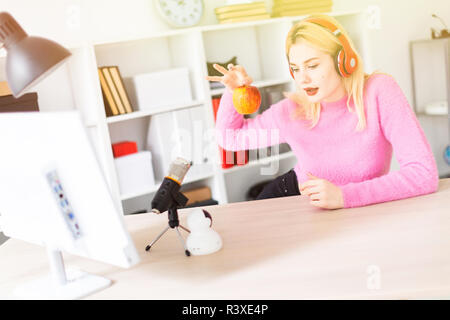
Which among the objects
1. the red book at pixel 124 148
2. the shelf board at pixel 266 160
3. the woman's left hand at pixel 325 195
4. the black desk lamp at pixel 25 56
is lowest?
the shelf board at pixel 266 160

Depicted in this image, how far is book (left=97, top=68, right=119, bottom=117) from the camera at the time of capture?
3.08 m

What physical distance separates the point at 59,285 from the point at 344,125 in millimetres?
1047

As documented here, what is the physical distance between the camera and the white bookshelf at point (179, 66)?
10.1 feet

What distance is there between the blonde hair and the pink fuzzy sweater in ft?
0.08

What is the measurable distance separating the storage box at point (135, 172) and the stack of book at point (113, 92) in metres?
0.27

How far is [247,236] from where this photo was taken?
4.70 ft

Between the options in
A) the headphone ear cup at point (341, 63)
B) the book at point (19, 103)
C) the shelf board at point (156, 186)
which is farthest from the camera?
the shelf board at point (156, 186)

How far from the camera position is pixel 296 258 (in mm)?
1237

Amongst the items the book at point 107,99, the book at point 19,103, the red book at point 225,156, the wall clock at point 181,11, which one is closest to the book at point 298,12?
the wall clock at point 181,11

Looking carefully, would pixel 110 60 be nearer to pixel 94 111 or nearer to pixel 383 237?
pixel 94 111

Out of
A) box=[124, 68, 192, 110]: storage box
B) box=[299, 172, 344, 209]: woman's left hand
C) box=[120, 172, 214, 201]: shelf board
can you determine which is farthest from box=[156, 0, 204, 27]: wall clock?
box=[299, 172, 344, 209]: woman's left hand

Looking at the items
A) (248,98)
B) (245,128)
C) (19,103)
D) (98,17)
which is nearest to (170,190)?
(248,98)

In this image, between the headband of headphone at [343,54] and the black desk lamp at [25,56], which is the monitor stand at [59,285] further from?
the headband of headphone at [343,54]
